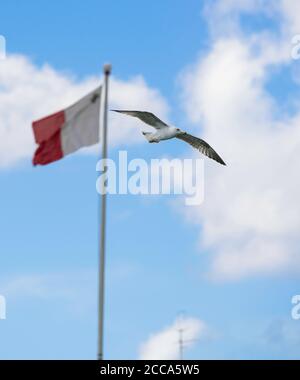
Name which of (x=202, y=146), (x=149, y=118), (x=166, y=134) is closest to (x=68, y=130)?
(x=149, y=118)

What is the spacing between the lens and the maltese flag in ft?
84.5

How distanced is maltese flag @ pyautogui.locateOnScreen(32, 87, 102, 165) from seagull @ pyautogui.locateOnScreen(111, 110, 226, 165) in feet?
60.3

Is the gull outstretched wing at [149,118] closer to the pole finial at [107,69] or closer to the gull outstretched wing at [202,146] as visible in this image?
the gull outstretched wing at [202,146]

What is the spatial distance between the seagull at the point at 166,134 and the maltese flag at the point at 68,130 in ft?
60.3

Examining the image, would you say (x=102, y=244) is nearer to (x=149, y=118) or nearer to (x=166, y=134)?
(x=149, y=118)

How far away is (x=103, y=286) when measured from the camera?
24000 millimetres

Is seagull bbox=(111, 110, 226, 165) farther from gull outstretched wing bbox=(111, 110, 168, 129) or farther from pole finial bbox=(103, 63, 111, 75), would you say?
pole finial bbox=(103, 63, 111, 75)

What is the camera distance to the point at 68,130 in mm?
26016

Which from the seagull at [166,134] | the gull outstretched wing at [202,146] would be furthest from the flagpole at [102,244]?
the gull outstretched wing at [202,146]

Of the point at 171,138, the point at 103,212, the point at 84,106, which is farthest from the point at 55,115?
the point at 171,138

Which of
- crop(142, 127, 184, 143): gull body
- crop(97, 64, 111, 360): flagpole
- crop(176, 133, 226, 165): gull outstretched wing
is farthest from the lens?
crop(176, 133, 226, 165): gull outstretched wing

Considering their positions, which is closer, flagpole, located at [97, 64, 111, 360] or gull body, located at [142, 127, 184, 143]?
flagpole, located at [97, 64, 111, 360]

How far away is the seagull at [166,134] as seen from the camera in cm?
4750

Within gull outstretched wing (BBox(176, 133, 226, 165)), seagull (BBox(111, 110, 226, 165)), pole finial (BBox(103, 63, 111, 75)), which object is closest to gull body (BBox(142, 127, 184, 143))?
seagull (BBox(111, 110, 226, 165))
